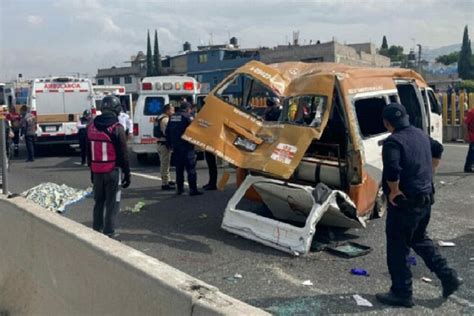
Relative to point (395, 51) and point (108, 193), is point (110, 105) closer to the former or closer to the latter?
point (108, 193)

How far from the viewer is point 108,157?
6633 mm

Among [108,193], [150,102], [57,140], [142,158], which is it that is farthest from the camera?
[57,140]

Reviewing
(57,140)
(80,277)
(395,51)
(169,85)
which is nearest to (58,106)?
(57,140)

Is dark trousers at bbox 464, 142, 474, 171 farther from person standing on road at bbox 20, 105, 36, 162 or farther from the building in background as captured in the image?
the building in background

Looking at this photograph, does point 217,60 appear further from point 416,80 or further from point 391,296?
point 391,296

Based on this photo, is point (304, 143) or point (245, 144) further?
point (245, 144)

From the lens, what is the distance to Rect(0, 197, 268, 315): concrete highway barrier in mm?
2914

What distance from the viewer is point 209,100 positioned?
→ 774 cm

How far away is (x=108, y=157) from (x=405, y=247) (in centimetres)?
366

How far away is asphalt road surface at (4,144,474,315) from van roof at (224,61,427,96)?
75.9 inches

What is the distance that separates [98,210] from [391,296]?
3840 mm

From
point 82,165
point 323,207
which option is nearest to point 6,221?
point 323,207

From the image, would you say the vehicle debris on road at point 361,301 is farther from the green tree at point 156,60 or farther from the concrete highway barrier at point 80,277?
the green tree at point 156,60

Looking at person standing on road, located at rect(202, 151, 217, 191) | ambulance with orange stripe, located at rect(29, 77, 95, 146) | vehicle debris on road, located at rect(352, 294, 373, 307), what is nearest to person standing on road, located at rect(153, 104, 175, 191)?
person standing on road, located at rect(202, 151, 217, 191)
